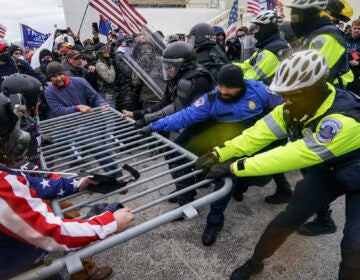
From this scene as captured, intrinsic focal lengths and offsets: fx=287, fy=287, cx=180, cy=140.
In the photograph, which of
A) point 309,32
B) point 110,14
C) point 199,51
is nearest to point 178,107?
point 199,51

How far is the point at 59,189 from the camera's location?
1946 millimetres

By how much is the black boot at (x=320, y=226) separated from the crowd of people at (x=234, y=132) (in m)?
0.01

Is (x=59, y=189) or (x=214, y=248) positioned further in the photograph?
(x=214, y=248)

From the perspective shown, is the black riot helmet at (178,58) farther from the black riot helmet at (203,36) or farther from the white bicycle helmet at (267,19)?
the white bicycle helmet at (267,19)

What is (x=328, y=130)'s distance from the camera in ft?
5.95

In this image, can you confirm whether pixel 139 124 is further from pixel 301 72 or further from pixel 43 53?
pixel 43 53

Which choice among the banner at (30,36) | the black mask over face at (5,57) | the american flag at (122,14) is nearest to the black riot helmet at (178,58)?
the american flag at (122,14)

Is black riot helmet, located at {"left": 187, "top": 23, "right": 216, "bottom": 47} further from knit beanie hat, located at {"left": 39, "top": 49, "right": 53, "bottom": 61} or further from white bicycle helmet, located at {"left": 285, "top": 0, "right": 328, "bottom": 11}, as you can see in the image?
knit beanie hat, located at {"left": 39, "top": 49, "right": 53, "bottom": 61}

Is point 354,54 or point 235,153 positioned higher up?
point 235,153

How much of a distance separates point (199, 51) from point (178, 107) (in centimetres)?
135

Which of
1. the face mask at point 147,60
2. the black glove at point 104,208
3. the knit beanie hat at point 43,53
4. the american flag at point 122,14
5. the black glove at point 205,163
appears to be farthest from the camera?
the knit beanie hat at point 43,53

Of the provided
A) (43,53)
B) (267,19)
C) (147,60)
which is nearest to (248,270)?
(267,19)

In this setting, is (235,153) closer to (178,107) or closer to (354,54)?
(178,107)

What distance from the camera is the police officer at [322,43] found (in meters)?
2.92
